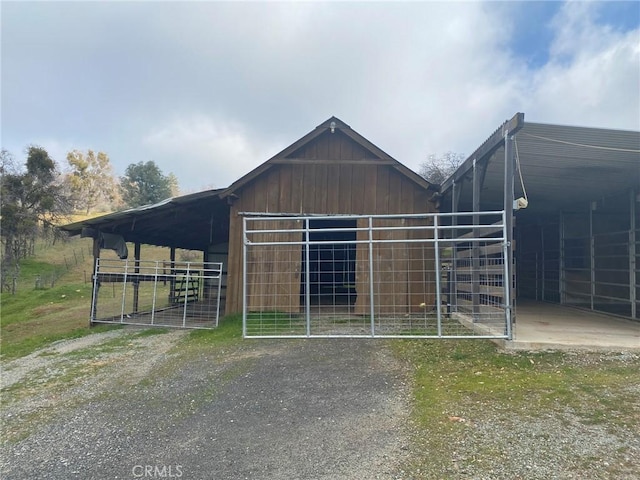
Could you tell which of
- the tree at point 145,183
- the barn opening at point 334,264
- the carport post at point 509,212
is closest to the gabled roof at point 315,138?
the barn opening at point 334,264

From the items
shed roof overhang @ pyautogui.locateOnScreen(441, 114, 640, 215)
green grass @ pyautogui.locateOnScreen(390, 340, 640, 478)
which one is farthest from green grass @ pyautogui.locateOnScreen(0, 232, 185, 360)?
shed roof overhang @ pyautogui.locateOnScreen(441, 114, 640, 215)

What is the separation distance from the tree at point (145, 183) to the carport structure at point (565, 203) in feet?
119

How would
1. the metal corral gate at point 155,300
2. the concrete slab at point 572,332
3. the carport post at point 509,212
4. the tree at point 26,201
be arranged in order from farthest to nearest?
the tree at point 26,201, the metal corral gate at point 155,300, the concrete slab at point 572,332, the carport post at point 509,212

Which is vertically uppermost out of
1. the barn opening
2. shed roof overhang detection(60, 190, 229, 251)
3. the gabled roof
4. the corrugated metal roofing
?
the gabled roof

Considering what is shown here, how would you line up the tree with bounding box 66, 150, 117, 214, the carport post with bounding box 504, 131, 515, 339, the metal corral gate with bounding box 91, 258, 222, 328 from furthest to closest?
the tree with bounding box 66, 150, 117, 214
the metal corral gate with bounding box 91, 258, 222, 328
the carport post with bounding box 504, 131, 515, 339

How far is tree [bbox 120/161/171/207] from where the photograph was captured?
40.3 metres

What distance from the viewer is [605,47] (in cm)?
1391

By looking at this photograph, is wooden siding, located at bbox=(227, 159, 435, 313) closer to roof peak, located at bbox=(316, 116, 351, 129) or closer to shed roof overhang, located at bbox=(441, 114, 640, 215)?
roof peak, located at bbox=(316, 116, 351, 129)

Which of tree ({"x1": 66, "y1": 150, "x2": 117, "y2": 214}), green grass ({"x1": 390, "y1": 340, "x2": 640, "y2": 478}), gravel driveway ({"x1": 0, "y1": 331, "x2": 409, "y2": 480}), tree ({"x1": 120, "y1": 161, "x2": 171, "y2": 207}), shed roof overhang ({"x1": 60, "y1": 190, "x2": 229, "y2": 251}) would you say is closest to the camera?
gravel driveway ({"x1": 0, "y1": 331, "x2": 409, "y2": 480})

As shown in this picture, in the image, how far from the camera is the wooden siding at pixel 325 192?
927cm

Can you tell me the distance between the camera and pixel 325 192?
30.6 ft

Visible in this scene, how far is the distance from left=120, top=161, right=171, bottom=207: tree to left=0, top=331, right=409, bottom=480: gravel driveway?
37.1 meters

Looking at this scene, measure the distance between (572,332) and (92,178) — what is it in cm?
5433

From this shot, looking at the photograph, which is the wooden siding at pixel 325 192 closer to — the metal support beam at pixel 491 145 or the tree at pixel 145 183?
the metal support beam at pixel 491 145
